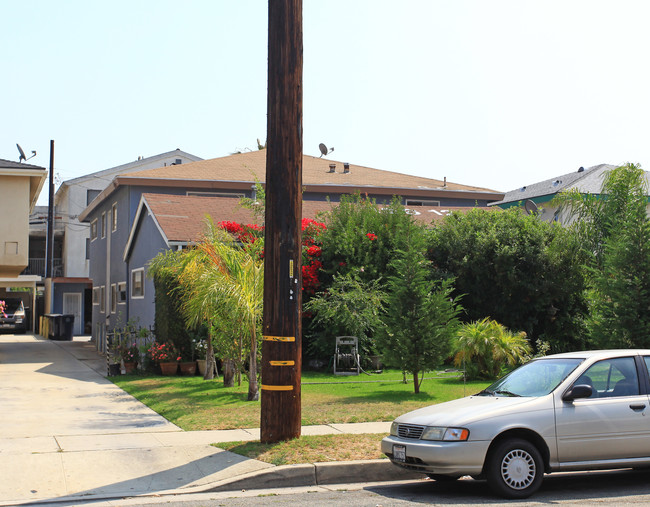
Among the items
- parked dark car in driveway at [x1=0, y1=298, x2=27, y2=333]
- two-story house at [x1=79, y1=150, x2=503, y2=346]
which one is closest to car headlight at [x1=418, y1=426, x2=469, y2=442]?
two-story house at [x1=79, y1=150, x2=503, y2=346]

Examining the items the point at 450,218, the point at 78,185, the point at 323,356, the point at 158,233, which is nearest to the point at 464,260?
the point at 450,218

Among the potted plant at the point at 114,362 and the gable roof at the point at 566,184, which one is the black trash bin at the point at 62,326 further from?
the gable roof at the point at 566,184

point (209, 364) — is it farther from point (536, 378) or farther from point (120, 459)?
point (536, 378)

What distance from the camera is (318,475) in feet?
28.6

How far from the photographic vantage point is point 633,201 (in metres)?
17.8

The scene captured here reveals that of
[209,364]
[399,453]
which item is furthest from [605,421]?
[209,364]

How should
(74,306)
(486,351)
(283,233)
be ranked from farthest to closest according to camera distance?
1. (74,306)
2. (486,351)
3. (283,233)

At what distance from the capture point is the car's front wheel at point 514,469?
25.2 feet

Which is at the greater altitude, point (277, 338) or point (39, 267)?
point (39, 267)

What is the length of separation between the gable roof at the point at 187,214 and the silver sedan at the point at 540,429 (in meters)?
12.7

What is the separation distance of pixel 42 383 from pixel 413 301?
920cm

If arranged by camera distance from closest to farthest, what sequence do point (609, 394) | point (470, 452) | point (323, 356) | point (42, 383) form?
point (470, 452) → point (609, 394) → point (42, 383) → point (323, 356)

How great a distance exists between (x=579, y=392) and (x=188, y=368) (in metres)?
12.5

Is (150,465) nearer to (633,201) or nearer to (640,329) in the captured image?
(640,329)
